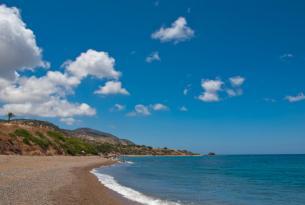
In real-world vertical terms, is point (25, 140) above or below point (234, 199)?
above

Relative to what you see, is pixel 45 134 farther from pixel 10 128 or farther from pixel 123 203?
pixel 123 203

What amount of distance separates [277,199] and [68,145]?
93.7m

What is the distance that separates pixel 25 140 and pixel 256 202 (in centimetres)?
7414

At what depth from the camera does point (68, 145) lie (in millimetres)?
114688

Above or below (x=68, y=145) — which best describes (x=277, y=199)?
below

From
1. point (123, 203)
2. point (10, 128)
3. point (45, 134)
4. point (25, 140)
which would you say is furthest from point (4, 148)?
point (123, 203)

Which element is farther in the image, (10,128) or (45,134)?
(45,134)

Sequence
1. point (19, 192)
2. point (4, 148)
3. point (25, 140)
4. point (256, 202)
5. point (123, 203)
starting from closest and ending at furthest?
point (19, 192), point (123, 203), point (256, 202), point (4, 148), point (25, 140)

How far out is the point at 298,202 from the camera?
27844 mm

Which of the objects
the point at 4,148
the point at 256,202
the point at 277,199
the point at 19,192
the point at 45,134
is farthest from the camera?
the point at 45,134

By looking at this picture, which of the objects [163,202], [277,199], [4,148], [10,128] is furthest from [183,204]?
[10,128]

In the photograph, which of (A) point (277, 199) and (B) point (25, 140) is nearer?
(A) point (277, 199)

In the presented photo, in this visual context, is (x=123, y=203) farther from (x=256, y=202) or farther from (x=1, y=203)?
(x=256, y=202)

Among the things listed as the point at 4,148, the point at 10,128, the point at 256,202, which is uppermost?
the point at 10,128
